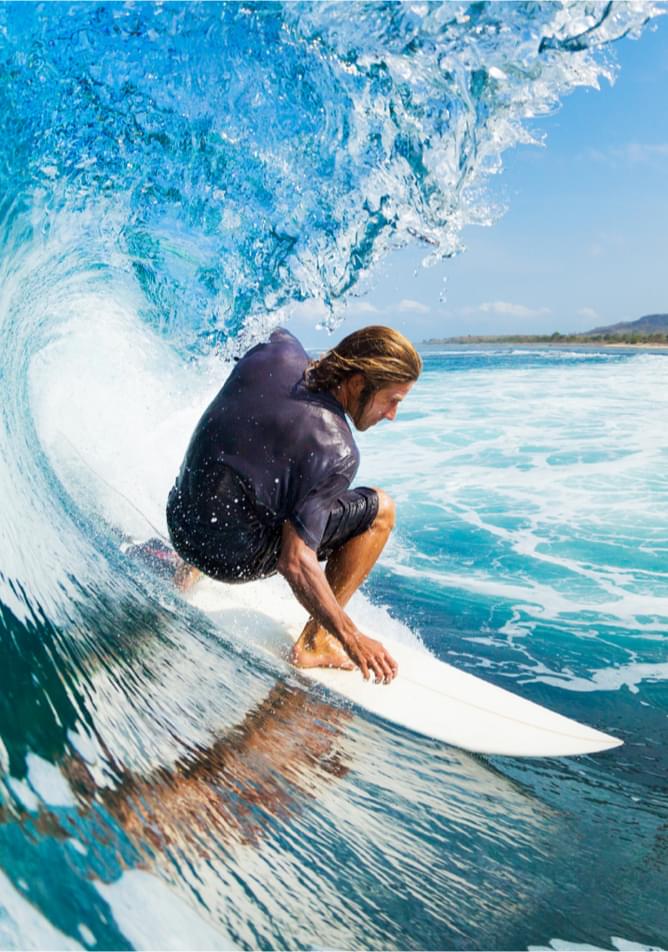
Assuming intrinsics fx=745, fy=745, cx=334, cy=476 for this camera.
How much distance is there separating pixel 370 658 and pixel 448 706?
0.60m

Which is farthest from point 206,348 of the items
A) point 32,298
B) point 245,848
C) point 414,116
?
Result: point 245,848

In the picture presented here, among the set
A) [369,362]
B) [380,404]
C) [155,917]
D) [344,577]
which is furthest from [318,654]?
[155,917]

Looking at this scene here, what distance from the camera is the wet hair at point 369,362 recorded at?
8.20 ft

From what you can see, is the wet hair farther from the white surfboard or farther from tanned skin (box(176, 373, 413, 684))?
the white surfboard

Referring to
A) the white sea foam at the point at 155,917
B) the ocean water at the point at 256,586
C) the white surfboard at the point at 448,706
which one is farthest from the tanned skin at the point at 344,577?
the white sea foam at the point at 155,917

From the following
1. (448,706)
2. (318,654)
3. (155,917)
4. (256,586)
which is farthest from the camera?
(256,586)

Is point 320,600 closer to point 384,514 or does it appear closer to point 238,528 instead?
point 238,528

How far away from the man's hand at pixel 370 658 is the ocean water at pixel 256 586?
10.2 inches

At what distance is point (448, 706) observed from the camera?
2.81 meters

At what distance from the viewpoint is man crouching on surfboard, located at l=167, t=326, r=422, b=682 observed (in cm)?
236

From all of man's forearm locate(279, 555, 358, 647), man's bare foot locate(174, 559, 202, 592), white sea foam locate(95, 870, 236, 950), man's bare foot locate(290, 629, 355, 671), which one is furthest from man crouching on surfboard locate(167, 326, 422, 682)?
white sea foam locate(95, 870, 236, 950)

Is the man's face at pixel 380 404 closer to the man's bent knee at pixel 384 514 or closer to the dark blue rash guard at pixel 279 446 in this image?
the dark blue rash guard at pixel 279 446

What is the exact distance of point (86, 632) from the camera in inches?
96.2

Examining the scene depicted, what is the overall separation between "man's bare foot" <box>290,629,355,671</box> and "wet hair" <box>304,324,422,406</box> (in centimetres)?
100
